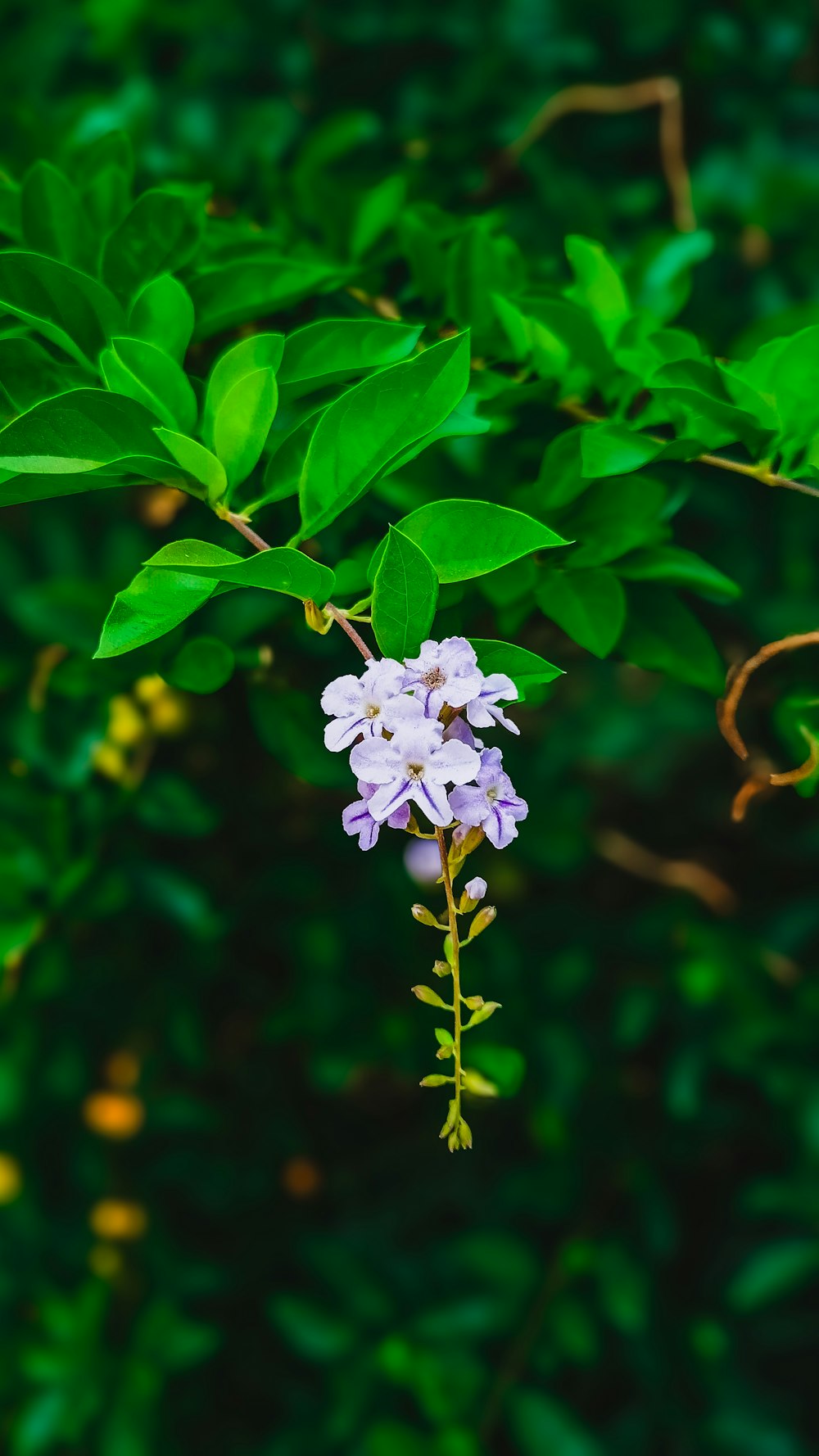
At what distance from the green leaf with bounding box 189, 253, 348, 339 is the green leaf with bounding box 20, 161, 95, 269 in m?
0.09

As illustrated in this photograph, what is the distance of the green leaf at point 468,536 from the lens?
0.55m

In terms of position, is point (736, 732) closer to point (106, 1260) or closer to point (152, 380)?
point (152, 380)

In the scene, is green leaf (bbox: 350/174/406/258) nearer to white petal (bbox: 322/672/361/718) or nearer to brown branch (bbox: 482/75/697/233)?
brown branch (bbox: 482/75/697/233)

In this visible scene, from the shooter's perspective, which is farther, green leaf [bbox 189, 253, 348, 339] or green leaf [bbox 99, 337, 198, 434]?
green leaf [bbox 189, 253, 348, 339]

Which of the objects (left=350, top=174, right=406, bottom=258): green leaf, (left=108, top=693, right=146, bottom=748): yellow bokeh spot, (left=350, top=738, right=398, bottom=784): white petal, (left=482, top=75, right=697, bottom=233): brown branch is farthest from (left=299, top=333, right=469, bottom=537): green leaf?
(left=482, top=75, right=697, bottom=233): brown branch

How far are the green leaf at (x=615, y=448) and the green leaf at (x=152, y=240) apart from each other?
0.30m

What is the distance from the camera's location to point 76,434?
1.85 feet

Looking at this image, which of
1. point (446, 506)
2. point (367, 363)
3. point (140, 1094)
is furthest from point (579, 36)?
point (140, 1094)

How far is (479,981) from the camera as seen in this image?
1194 mm

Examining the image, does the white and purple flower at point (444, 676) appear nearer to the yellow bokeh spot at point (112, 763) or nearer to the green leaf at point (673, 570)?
the green leaf at point (673, 570)

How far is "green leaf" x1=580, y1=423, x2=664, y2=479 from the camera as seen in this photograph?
657 mm

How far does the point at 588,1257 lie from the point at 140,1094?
523 millimetres

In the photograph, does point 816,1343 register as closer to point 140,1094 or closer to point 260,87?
point 140,1094

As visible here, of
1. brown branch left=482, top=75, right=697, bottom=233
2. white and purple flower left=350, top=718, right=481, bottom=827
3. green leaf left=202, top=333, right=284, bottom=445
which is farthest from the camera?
brown branch left=482, top=75, right=697, bottom=233
